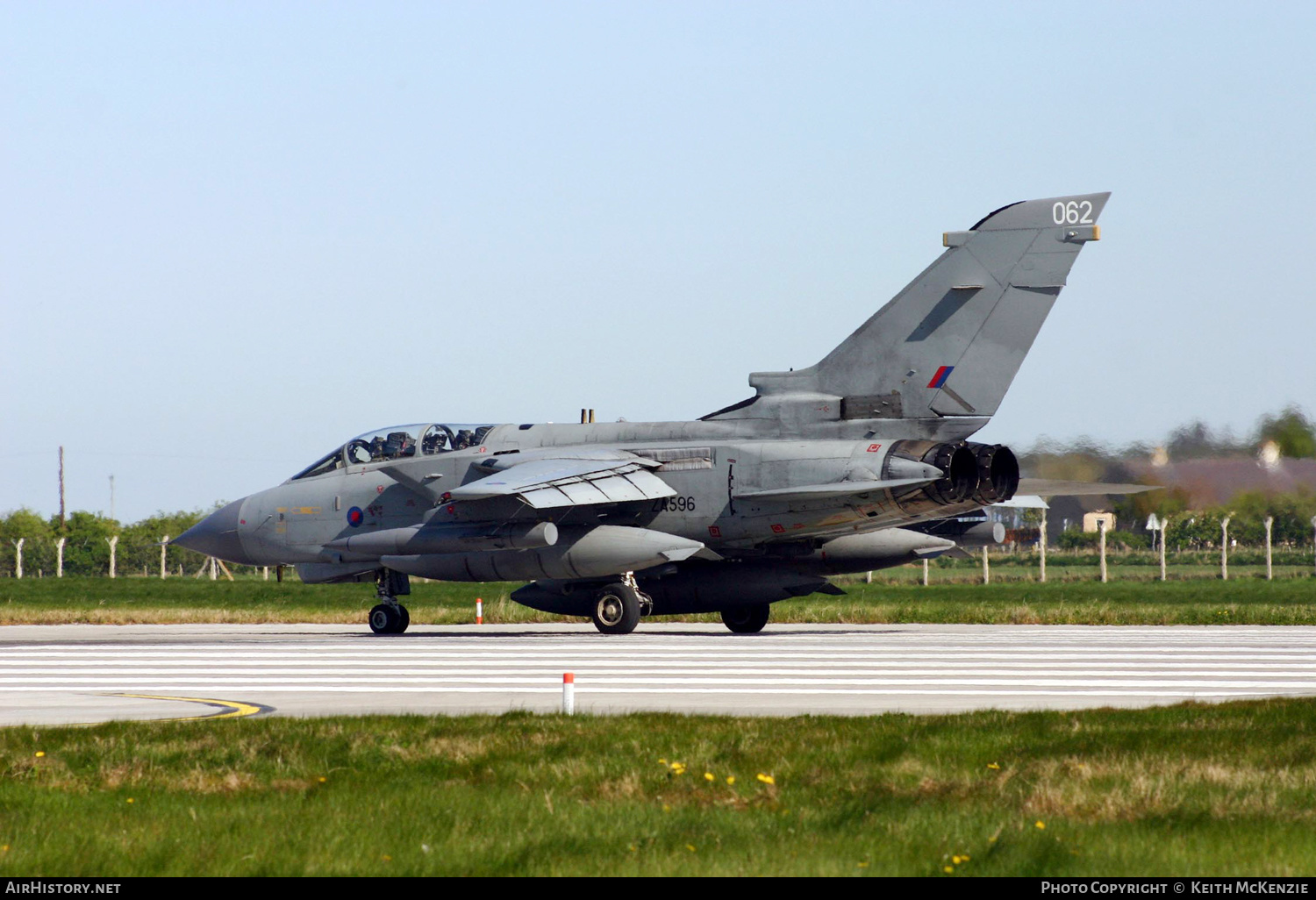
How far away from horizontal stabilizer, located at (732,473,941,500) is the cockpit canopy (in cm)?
561

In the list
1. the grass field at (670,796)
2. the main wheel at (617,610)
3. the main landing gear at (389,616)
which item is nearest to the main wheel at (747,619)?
the main wheel at (617,610)

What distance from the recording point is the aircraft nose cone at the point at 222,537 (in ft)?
98.8

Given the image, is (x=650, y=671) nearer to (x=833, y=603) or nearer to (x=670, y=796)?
(x=670, y=796)

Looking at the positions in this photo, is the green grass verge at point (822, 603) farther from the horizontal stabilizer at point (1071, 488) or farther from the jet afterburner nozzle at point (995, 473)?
the jet afterburner nozzle at point (995, 473)

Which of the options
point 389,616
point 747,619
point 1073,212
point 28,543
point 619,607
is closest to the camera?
point 1073,212

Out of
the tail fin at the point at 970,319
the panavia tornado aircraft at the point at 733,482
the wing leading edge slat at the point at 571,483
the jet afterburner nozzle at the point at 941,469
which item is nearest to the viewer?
the jet afterburner nozzle at the point at 941,469

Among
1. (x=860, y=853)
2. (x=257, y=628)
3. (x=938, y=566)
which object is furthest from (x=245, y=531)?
(x=938, y=566)

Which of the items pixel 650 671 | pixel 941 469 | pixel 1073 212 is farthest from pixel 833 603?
pixel 650 671

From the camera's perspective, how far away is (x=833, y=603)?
1511 inches

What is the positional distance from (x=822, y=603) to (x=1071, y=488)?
10870mm

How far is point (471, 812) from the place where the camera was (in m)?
8.52

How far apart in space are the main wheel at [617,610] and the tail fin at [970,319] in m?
4.98

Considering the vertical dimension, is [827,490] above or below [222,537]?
above
